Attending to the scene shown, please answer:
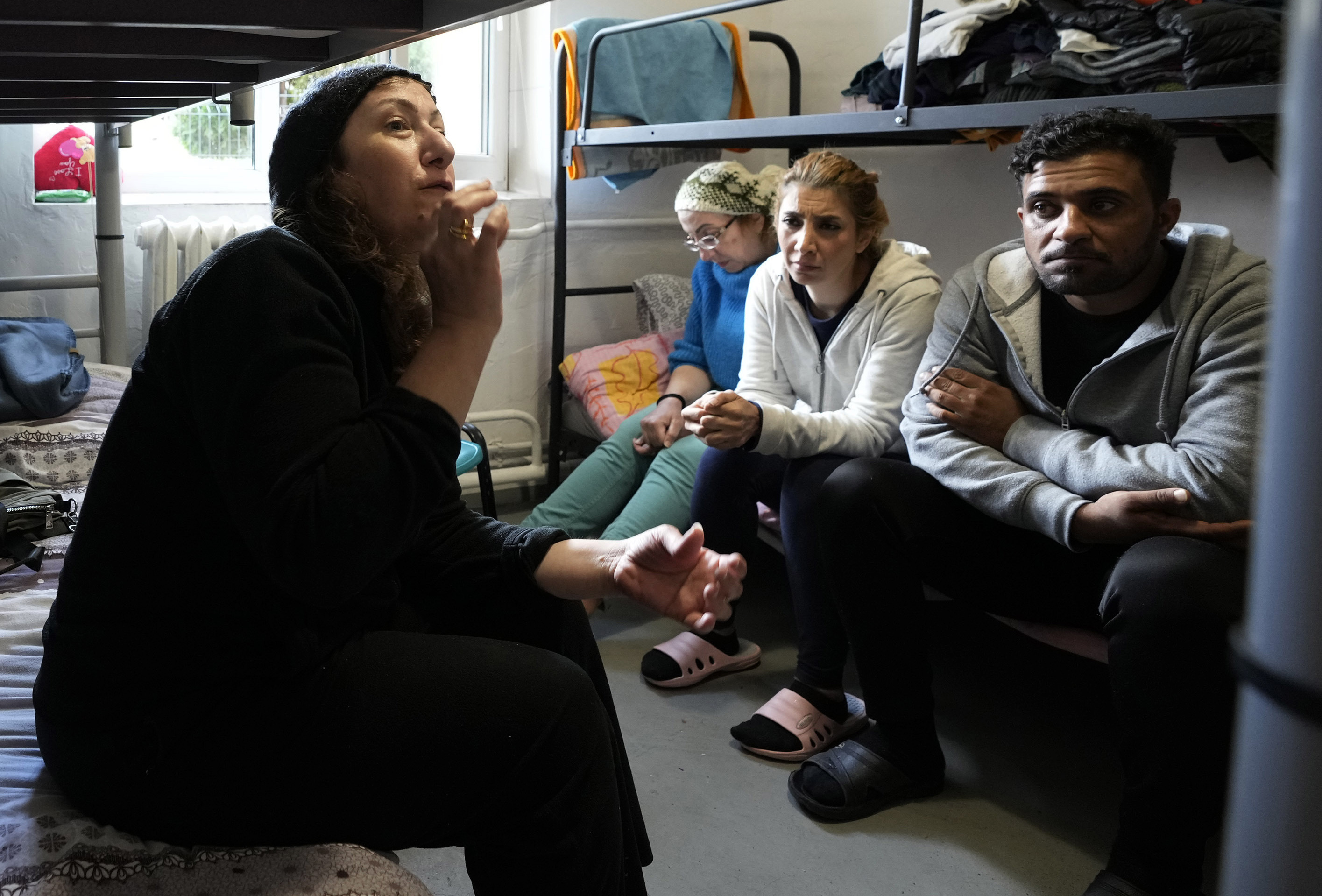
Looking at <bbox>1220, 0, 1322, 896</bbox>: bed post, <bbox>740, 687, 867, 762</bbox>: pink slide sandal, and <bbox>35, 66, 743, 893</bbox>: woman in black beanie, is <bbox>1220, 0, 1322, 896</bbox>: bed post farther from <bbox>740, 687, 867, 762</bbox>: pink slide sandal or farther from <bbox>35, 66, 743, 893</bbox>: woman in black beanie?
<bbox>740, 687, 867, 762</bbox>: pink slide sandal

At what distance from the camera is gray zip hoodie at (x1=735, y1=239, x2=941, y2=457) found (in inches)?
75.7

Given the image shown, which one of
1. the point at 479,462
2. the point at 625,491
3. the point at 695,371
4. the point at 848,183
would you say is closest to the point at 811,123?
the point at 848,183

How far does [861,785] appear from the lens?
5.46ft

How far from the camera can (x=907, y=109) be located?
78.8 inches

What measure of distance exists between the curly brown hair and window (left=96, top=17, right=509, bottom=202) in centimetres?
121

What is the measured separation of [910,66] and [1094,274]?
625mm

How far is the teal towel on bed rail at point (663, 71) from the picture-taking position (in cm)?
296

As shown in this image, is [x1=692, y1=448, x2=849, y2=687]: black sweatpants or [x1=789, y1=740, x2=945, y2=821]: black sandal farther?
[x1=692, y1=448, x2=849, y2=687]: black sweatpants

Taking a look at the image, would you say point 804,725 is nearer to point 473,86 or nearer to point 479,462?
point 479,462

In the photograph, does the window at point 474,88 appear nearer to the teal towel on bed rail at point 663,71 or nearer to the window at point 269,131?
the window at point 269,131

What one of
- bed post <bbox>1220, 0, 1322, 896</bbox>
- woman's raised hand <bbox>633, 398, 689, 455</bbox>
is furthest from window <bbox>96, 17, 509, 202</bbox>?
bed post <bbox>1220, 0, 1322, 896</bbox>

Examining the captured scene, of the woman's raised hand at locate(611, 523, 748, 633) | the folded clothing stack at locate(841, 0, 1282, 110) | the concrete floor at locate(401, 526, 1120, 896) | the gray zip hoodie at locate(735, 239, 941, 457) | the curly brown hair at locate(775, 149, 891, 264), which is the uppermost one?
the folded clothing stack at locate(841, 0, 1282, 110)

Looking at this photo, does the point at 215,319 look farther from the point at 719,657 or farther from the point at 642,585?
the point at 719,657

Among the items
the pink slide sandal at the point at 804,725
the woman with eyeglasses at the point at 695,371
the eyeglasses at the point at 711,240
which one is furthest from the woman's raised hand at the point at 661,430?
the pink slide sandal at the point at 804,725
